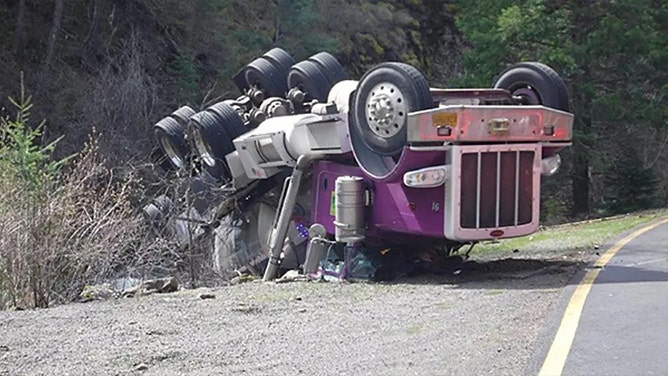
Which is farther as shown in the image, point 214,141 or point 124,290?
point 214,141

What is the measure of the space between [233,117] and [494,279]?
4773 millimetres

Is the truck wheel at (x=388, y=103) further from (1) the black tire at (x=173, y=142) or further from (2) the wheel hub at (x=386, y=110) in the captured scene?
(1) the black tire at (x=173, y=142)

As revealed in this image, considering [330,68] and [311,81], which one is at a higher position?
[330,68]

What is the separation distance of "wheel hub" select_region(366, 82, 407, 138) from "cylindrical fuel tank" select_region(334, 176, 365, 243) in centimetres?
70

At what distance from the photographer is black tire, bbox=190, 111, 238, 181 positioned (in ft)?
40.4

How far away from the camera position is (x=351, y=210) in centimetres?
984

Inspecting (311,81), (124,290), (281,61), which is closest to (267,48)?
(281,61)

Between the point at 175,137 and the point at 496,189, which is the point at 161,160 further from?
the point at 496,189

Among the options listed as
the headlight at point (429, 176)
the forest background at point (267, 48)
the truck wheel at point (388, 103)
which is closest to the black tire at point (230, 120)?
the truck wheel at point (388, 103)

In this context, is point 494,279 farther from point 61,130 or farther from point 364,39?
point 364,39

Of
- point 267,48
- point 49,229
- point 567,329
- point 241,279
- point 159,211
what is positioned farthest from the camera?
point 267,48

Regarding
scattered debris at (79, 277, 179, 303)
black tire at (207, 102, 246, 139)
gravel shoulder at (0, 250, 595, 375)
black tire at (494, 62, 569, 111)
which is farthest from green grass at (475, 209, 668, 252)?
scattered debris at (79, 277, 179, 303)

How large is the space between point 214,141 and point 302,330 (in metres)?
5.82

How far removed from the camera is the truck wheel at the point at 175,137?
13711 mm
